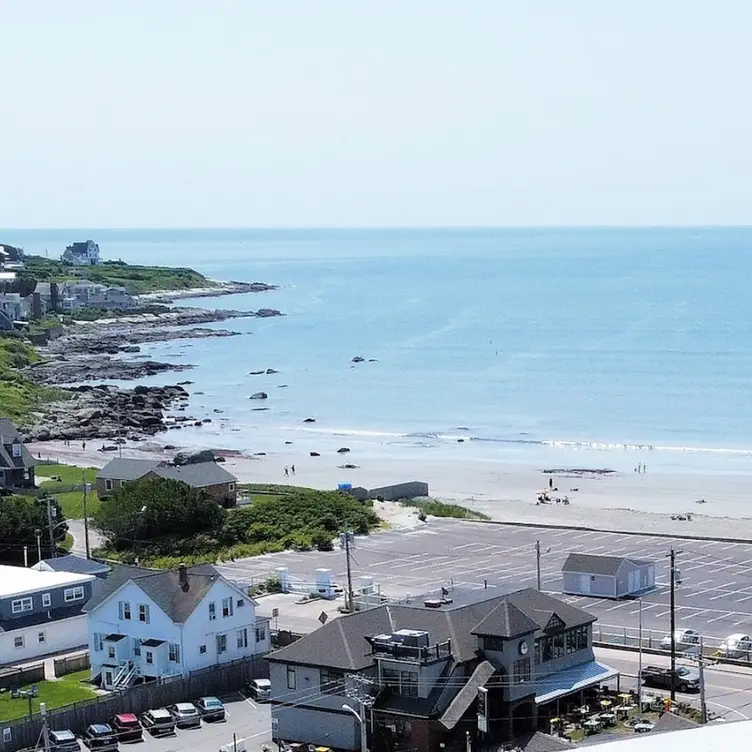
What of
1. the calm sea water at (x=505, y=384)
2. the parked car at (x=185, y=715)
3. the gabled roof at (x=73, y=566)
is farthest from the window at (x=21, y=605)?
the calm sea water at (x=505, y=384)

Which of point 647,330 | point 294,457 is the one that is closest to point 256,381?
point 294,457

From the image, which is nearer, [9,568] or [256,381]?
[9,568]

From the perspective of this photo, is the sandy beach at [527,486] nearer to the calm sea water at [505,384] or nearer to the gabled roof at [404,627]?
the calm sea water at [505,384]

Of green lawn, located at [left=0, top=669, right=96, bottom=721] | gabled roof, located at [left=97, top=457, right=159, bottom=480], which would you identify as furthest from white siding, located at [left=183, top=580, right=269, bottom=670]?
gabled roof, located at [left=97, top=457, right=159, bottom=480]

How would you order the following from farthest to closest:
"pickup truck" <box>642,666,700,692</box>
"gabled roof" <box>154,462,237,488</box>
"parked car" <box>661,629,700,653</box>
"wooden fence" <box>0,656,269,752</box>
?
"gabled roof" <box>154,462,237,488</box> < "parked car" <box>661,629,700,653</box> < "pickup truck" <box>642,666,700,692</box> < "wooden fence" <box>0,656,269,752</box>

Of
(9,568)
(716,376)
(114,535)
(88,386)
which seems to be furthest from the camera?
(716,376)

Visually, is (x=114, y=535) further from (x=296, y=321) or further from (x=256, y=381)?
(x=296, y=321)

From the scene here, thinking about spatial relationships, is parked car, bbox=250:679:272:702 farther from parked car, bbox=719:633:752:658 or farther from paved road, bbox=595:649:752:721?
parked car, bbox=719:633:752:658
